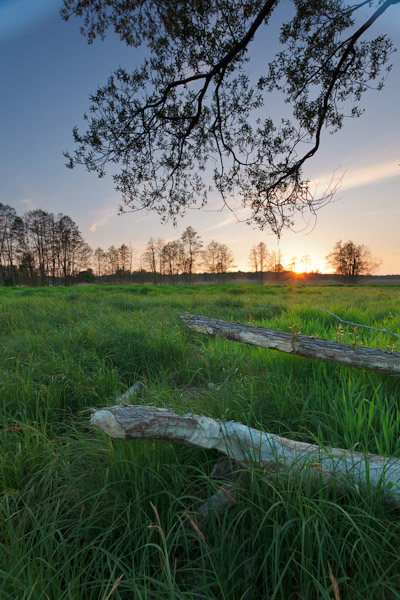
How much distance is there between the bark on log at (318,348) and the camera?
7.72 feet

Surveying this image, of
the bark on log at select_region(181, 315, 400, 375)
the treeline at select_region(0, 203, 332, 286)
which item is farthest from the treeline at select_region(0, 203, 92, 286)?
the bark on log at select_region(181, 315, 400, 375)

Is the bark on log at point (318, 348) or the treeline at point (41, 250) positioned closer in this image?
the bark on log at point (318, 348)

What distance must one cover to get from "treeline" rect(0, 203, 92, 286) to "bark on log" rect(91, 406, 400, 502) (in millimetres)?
56925

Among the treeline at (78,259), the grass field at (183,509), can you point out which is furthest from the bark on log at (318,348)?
the treeline at (78,259)

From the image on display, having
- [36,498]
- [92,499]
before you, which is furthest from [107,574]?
[36,498]

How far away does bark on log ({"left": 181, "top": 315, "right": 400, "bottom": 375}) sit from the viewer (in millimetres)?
2352

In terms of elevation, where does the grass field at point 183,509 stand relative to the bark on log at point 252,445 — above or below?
below

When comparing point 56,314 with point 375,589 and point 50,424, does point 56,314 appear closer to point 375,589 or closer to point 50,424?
point 50,424

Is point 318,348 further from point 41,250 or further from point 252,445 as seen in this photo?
point 41,250

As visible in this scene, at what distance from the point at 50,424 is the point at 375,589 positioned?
233 centimetres

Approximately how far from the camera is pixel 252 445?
1525mm

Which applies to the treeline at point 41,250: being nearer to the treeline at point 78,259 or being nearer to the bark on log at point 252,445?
the treeline at point 78,259

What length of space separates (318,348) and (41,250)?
64052 mm

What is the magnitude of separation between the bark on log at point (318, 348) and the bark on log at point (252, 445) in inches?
42.2
